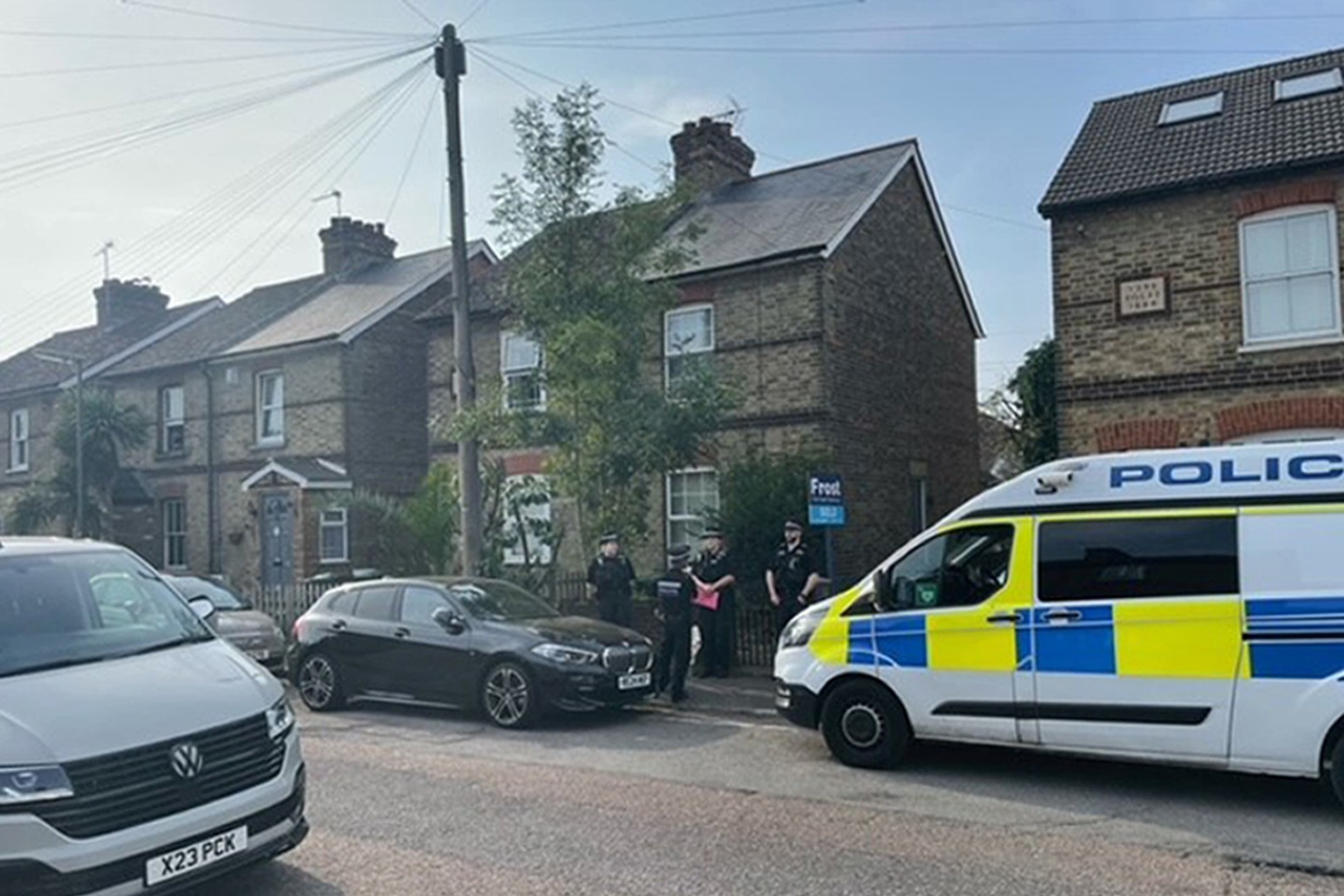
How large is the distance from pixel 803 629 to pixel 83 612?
5.18m

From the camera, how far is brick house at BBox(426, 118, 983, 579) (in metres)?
17.1

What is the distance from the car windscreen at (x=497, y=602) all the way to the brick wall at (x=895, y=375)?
7211mm

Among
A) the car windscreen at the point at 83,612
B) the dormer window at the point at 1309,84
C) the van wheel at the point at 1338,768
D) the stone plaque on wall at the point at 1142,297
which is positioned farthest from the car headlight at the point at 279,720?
the dormer window at the point at 1309,84

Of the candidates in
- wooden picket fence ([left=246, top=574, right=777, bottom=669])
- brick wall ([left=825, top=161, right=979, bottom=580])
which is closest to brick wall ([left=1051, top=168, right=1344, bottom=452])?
brick wall ([left=825, top=161, right=979, bottom=580])

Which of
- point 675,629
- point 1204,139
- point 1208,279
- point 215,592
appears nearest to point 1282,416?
point 1208,279

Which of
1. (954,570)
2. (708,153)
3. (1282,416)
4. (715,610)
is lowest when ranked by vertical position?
(715,610)

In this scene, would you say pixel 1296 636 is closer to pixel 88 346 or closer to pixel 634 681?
pixel 634 681

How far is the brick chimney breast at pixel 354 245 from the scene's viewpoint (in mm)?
28719

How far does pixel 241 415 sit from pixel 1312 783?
23499 millimetres

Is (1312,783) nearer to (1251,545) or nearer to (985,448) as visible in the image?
(1251,545)

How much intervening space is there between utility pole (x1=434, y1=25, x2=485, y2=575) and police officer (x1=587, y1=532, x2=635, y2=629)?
1.86m

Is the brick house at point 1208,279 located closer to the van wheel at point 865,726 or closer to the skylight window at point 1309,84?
the skylight window at point 1309,84

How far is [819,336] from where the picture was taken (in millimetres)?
16859

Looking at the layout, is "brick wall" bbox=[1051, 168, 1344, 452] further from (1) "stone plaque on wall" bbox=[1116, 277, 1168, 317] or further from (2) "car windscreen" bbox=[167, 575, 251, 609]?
(2) "car windscreen" bbox=[167, 575, 251, 609]
